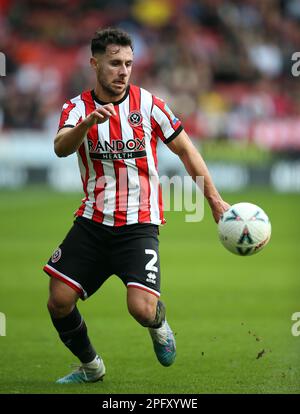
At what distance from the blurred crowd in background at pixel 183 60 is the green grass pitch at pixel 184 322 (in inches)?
252

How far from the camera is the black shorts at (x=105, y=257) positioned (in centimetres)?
642

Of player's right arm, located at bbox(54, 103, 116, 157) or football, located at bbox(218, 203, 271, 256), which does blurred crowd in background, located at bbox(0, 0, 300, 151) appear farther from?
player's right arm, located at bbox(54, 103, 116, 157)

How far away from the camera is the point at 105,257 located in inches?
257

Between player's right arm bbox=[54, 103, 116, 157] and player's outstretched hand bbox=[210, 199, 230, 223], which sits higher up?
player's right arm bbox=[54, 103, 116, 157]

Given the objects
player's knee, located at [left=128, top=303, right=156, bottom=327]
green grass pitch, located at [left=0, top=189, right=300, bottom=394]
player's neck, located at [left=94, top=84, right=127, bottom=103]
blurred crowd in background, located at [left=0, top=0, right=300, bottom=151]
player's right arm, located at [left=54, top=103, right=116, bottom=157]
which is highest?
blurred crowd in background, located at [left=0, top=0, right=300, bottom=151]

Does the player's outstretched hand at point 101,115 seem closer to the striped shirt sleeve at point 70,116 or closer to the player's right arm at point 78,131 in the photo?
the player's right arm at point 78,131

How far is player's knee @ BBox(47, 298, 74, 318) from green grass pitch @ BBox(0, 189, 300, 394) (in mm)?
509

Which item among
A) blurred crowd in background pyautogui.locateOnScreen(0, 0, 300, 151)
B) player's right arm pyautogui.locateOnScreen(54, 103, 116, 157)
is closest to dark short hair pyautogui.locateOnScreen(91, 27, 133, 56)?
player's right arm pyautogui.locateOnScreen(54, 103, 116, 157)

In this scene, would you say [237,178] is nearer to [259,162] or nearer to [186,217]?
[259,162]

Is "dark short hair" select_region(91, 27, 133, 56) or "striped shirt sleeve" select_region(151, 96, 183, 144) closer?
"dark short hair" select_region(91, 27, 133, 56)

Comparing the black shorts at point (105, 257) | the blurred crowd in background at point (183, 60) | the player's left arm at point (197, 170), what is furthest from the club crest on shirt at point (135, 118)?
the blurred crowd in background at point (183, 60)

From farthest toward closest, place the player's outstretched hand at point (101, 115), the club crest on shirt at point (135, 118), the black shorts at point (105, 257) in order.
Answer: the club crest on shirt at point (135, 118)
the black shorts at point (105, 257)
the player's outstretched hand at point (101, 115)

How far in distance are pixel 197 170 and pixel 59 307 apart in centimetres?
139

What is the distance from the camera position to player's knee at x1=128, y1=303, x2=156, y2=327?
6.31 metres
